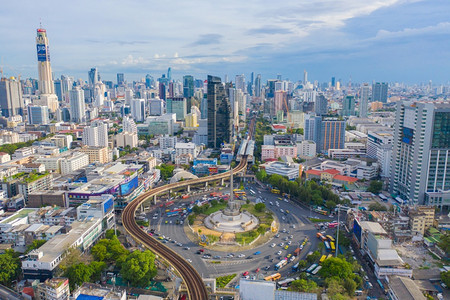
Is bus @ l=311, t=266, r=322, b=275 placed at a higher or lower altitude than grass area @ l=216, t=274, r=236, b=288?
higher

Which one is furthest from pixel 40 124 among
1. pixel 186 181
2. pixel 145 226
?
pixel 145 226

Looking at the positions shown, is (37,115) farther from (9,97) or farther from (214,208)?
(214,208)

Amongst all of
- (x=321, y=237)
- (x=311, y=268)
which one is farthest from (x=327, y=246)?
(x=311, y=268)

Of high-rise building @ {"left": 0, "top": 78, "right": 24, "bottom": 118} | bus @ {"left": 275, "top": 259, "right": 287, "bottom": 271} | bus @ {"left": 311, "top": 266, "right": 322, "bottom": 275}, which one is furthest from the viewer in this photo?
high-rise building @ {"left": 0, "top": 78, "right": 24, "bottom": 118}

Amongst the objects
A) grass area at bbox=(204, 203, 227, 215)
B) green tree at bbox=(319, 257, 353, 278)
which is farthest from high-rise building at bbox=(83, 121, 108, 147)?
green tree at bbox=(319, 257, 353, 278)

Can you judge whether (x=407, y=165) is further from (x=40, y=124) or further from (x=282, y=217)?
(x=40, y=124)

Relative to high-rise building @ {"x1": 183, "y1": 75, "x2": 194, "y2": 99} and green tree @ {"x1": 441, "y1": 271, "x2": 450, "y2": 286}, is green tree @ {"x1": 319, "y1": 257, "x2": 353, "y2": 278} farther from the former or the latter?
high-rise building @ {"x1": 183, "y1": 75, "x2": 194, "y2": 99}
